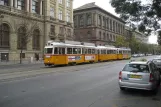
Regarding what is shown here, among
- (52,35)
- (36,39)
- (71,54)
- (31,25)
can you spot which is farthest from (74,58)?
(52,35)

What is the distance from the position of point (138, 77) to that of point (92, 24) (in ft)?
232

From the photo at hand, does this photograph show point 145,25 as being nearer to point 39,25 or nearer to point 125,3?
point 125,3

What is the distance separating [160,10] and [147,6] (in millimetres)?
833

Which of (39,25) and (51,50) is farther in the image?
(39,25)

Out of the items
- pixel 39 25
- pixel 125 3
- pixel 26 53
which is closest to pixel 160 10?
pixel 125 3

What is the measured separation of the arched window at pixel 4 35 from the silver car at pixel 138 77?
108 feet

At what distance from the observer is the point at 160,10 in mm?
10469

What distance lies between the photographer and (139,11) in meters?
11.2

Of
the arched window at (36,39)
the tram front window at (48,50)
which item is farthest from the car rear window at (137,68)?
the arched window at (36,39)

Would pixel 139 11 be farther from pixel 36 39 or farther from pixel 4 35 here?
pixel 36 39

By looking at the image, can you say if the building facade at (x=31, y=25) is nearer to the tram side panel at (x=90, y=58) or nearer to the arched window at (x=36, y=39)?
the arched window at (x=36, y=39)

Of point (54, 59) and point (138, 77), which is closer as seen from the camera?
point (138, 77)

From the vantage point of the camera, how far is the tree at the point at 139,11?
10.7m

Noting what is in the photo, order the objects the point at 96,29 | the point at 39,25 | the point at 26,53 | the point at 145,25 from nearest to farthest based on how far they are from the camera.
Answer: the point at 145,25 → the point at 26,53 → the point at 39,25 → the point at 96,29
